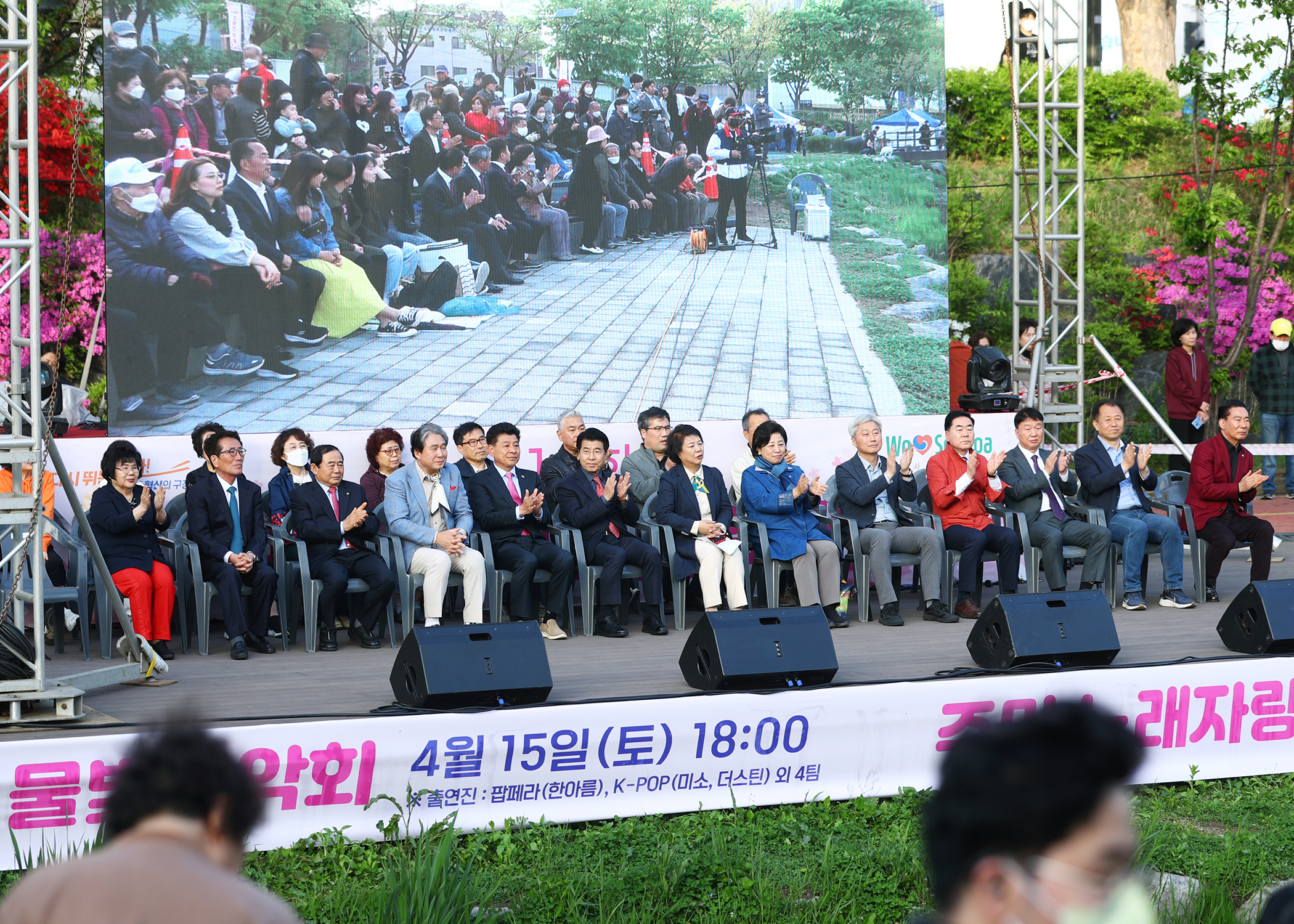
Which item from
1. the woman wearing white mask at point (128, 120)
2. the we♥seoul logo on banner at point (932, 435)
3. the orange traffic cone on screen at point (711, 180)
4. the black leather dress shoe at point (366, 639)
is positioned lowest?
the black leather dress shoe at point (366, 639)

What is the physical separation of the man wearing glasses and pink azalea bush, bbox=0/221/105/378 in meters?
6.55

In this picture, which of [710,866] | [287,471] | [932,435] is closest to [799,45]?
[932,435]

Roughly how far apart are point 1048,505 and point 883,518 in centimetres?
107

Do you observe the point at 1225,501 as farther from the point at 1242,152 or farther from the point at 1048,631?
the point at 1242,152

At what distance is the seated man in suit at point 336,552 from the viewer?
7043 mm

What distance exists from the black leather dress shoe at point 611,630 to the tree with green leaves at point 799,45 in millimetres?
5307

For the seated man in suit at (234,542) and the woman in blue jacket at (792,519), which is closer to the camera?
the seated man in suit at (234,542)

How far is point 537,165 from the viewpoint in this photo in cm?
1009

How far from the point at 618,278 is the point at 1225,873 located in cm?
721

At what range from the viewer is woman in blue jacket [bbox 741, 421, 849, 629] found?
24.8 feet

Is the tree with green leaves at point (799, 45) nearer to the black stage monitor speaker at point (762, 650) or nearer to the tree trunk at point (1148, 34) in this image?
the black stage monitor speaker at point (762, 650)

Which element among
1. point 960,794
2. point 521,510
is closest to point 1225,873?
point 960,794

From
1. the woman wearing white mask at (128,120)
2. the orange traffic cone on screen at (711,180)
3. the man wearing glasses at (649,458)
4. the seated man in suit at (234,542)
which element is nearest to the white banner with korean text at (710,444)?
the man wearing glasses at (649,458)

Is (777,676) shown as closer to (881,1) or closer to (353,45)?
(353,45)
